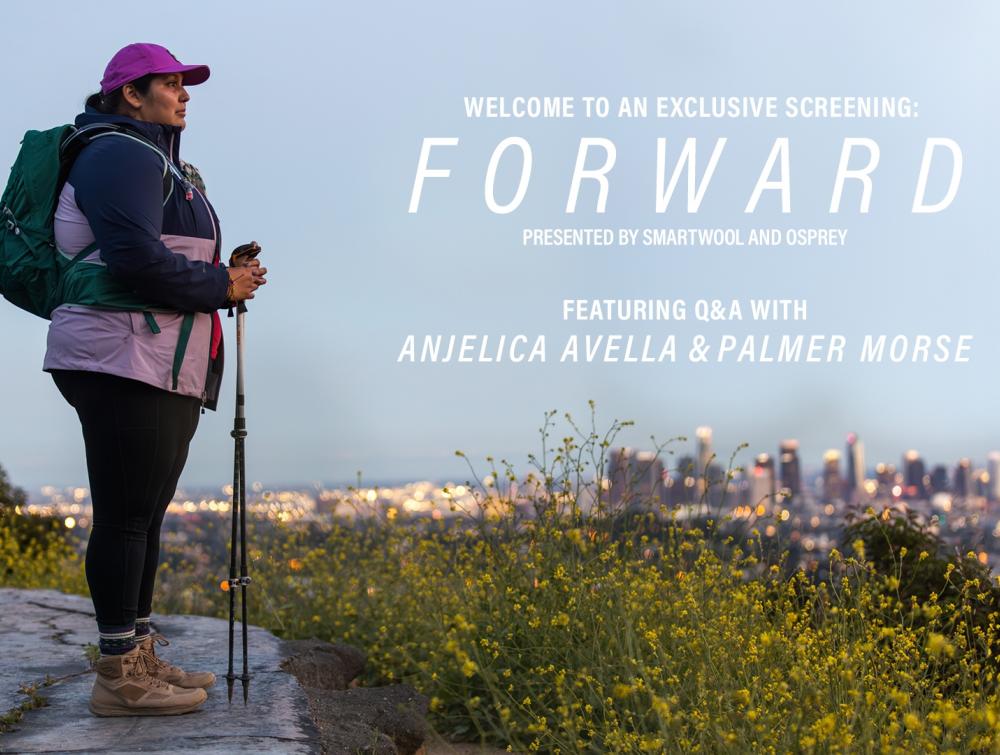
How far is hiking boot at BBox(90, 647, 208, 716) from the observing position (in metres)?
3.97

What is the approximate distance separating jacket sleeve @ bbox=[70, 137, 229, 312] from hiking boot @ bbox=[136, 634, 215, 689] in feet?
4.23

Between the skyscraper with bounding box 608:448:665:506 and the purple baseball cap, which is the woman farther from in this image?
the skyscraper with bounding box 608:448:665:506

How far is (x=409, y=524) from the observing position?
24.8 ft

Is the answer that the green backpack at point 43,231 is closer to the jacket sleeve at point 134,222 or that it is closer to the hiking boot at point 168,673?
the jacket sleeve at point 134,222


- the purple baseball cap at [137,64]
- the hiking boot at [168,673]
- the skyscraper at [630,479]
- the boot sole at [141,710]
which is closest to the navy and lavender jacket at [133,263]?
the purple baseball cap at [137,64]

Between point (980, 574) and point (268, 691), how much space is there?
3878 mm

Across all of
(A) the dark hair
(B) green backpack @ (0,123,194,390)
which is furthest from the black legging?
(A) the dark hair

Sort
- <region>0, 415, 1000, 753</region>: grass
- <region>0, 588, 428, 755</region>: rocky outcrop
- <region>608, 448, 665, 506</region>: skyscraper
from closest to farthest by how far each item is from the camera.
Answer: <region>0, 415, 1000, 753</region>: grass, <region>0, 588, 428, 755</region>: rocky outcrop, <region>608, 448, 665, 506</region>: skyscraper

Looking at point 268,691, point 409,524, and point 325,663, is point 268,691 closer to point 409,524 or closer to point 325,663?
point 325,663

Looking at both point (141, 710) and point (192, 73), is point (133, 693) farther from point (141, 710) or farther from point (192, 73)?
point (192, 73)

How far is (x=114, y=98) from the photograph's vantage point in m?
3.89

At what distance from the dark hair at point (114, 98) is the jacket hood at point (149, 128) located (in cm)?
3

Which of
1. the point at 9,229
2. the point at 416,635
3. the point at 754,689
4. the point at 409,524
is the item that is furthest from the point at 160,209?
the point at 409,524

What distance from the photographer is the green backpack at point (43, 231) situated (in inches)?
147
